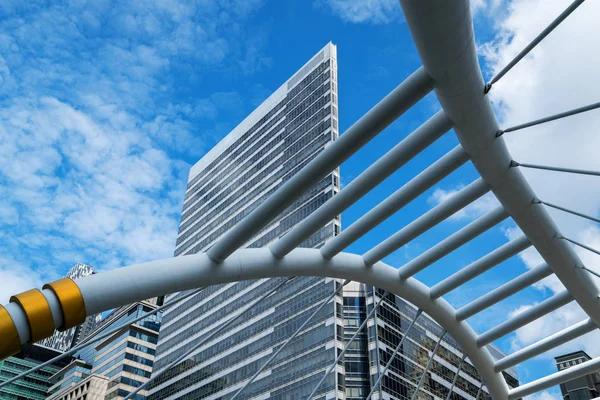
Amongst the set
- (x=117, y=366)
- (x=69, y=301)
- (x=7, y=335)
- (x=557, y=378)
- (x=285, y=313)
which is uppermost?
(x=117, y=366)

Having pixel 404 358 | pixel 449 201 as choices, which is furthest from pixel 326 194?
pixel 449 201

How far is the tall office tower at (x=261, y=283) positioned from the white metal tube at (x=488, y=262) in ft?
155

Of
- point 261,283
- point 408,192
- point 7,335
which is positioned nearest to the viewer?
point 7,335

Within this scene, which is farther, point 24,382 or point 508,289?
point 24,382

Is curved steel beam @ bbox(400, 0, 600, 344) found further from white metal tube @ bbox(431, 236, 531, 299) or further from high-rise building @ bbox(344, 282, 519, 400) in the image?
high-rise building @ bbox(344, 282, 519, 400)

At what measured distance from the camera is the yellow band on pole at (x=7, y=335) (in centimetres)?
816

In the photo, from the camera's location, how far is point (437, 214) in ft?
45.9

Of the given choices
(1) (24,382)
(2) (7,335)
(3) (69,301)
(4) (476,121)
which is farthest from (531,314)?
(1) (24,382)

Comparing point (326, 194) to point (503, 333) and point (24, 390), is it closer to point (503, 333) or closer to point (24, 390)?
point (503, 333)

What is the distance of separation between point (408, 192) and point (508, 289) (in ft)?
19.0

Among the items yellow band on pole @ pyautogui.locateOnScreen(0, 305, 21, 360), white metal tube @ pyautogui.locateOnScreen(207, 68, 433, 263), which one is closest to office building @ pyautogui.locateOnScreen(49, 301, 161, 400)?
white metal tube @ pyautogui.locateOnScreen(207, 68, 433, 263)

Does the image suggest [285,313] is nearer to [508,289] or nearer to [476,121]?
[508,289]

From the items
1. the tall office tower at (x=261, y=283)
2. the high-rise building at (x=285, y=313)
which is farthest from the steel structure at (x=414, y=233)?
the tall office tower at (x=261, y=283)

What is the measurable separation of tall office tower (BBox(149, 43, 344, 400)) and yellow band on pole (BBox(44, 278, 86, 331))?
54.6m
